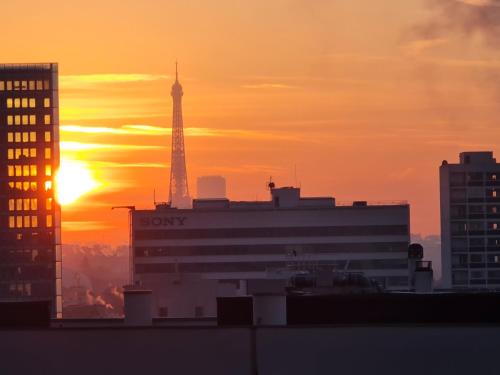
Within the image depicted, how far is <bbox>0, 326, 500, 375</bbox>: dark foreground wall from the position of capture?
41.8 metres

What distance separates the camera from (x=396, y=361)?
4203 cm

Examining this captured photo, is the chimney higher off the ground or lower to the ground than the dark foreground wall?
higher

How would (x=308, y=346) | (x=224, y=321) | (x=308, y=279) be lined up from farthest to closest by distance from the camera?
(x=308, y=279) → (x=224, y=321) → (x=308, y=346)

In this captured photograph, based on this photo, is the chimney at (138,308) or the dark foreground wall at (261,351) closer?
the dark foreground wall at (261,351)

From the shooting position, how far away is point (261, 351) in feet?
137

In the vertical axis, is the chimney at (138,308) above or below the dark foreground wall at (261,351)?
above

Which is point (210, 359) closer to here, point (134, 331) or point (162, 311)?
point (134, 331)

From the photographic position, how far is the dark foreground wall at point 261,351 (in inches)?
1646

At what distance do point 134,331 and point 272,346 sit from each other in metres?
3.82

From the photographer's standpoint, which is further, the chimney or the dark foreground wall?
the chimney

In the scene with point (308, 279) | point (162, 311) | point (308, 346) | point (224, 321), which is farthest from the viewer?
point (162, 311)

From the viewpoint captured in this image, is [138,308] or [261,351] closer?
[261,351]

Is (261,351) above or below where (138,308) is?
below

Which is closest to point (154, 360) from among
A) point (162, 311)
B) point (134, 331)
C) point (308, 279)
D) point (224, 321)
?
point (134, 331)
